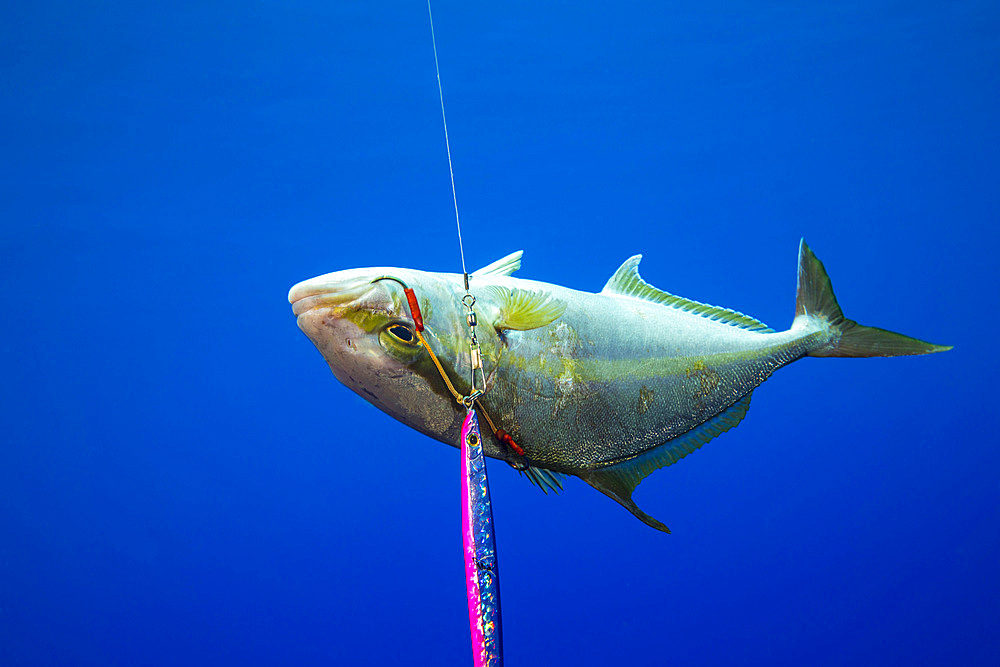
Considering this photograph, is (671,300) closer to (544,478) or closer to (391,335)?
(544,478)

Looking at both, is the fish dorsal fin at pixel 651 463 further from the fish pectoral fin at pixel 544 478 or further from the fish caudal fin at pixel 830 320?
the fish caudal fin at pixel 830 320

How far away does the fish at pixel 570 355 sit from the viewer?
1472 millimetres

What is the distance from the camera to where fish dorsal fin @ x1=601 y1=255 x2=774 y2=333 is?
1.92 meters

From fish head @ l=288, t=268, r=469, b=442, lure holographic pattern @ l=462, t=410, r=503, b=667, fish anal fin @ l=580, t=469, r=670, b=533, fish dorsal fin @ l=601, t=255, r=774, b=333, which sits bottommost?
lure holographic pattern @ l=462, t=410, r=503, b=667

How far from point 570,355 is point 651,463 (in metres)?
0.47

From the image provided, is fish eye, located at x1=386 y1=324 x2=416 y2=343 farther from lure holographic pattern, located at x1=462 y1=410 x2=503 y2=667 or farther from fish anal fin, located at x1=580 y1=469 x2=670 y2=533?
fish anal fin, located at x1=580 y1=469 x2=670 y2=533

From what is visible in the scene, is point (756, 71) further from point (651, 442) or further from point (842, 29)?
point (651, 442)

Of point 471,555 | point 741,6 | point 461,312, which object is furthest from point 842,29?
point 471,555

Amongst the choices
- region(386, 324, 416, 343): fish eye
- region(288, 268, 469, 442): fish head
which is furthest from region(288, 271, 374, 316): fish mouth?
region(386, 324, 416, 343): fish eye

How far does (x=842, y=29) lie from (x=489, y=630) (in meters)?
3.74

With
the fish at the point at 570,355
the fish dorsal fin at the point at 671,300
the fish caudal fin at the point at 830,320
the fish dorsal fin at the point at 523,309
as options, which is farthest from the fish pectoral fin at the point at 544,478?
the fish caudal fin at the point at 830,320

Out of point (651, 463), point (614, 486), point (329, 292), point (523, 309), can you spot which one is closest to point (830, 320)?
point (651, 463)

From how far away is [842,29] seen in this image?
3.50 meters

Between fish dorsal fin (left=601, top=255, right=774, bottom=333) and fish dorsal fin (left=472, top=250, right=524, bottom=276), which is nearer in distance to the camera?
fish dorsal fin (left=472, top=250, right=524, bottom=276)
